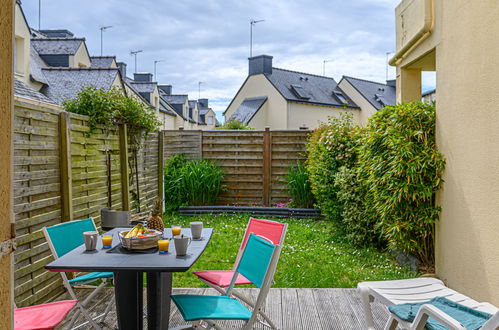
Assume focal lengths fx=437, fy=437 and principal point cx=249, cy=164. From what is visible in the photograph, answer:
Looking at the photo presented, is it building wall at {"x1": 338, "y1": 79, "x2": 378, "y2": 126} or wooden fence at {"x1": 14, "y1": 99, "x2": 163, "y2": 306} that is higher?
building wall at {"x1": 338, "y1": 79, "x2": 378, "y2": 126}

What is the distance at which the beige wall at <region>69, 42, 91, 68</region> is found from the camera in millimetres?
18008

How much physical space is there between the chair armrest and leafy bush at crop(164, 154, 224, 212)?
7.61m

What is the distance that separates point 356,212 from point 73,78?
13.1 meters

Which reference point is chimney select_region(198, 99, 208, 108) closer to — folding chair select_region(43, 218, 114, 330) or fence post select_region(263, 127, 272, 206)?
fence post select_region(263, 127, 272, 206)

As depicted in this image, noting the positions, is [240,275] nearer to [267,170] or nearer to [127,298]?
[127,298]

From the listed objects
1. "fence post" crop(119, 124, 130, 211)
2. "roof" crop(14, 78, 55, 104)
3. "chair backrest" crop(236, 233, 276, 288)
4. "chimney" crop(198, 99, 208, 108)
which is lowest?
"chair backrest" crop(236, 233, 276, 288)

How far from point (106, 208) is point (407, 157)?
11.7ft

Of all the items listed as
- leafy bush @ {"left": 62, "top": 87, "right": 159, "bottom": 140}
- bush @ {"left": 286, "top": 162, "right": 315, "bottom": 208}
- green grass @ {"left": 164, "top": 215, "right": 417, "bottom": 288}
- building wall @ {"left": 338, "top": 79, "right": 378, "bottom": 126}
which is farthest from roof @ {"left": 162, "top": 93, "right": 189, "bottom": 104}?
leafy bush @ {"left": 62, "top": 87, "right": 159, "bottom": 140}

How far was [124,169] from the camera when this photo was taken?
6.22m

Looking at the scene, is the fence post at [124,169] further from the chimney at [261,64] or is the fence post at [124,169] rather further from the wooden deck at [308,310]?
the chimney at [261,64]

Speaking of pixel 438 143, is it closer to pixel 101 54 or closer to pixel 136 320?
pixel 136 320

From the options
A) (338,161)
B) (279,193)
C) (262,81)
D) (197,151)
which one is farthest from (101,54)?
(338,161)

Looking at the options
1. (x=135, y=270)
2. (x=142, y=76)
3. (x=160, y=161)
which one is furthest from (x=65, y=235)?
(x=142, y=76)

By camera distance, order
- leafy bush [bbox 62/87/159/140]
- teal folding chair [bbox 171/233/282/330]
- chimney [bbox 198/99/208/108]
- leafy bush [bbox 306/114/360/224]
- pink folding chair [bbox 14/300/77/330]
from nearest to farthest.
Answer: pink folding chair [bbox 14/300/77/330] < teal folding chair [bbox 171/233/282/330] < leafy bush [bbox 62/87/159/140] < leafy bush [bbox 306/114/360/224] < chimney [bbox 198/99/208/108]
